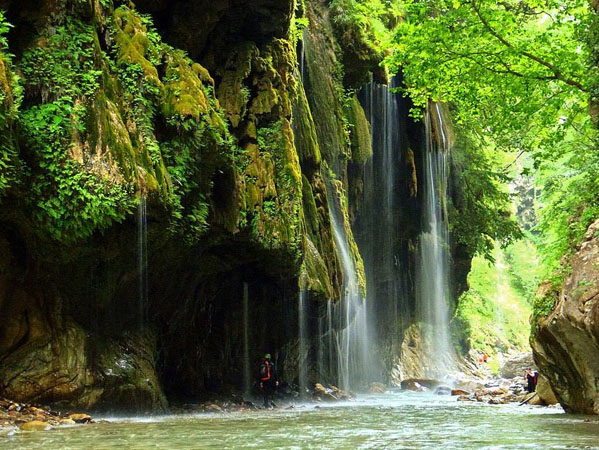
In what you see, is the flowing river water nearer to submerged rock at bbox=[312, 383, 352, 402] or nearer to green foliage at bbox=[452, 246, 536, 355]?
submerged rock at bbox=[312, 383, 352, 402]

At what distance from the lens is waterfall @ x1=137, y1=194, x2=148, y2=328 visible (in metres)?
12.0

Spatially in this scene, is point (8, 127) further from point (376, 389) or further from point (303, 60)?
point (376, 389)

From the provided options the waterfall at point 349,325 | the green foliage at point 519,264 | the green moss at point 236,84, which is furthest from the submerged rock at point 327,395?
the green foliage at point 519,264

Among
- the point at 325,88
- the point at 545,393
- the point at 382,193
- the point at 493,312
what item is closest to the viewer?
the point at 545,393

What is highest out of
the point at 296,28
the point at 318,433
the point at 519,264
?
the point at 519,264

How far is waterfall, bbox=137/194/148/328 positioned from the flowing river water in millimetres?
2735

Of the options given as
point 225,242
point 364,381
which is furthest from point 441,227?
point 225,242

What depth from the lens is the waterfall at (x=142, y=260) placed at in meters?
12.0

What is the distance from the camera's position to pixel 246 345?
20328 millimetres

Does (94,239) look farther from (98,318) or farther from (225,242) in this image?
(225,242)

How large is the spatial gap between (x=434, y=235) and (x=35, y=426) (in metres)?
25.0

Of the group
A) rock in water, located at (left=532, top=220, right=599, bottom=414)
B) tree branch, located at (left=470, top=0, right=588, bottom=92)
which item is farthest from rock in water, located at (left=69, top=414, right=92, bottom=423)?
tree branch, located at (left=470, top=0, right=588, bottom=92)

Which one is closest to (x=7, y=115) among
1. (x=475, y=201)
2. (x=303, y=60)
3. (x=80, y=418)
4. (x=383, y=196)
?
(x=80, y=418)

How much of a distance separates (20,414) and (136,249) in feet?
11.7
